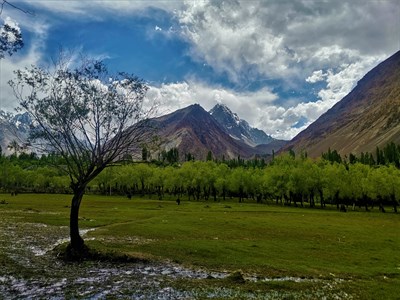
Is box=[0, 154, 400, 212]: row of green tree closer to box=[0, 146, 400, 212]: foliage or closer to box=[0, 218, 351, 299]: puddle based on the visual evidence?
box=[0, 146, 400, 212]: foliage

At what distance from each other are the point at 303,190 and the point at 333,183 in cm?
1295

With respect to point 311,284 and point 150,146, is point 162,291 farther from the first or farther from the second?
point 150,146

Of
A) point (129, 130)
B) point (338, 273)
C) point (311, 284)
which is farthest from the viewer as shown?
point (129, 130)

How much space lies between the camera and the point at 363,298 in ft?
77.1

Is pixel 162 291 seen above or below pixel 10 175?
below

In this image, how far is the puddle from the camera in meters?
22.4

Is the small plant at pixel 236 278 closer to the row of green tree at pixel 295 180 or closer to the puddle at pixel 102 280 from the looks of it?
the puddle at pixel 102 280

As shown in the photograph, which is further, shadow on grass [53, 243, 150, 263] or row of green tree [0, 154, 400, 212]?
row of green tree [0, 154, 400, 212]

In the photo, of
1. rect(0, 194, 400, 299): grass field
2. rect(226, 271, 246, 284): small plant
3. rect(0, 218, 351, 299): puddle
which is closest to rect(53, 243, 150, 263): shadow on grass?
rect(0, 218, 351, 299): puddle

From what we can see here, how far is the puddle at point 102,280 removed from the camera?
2244cm

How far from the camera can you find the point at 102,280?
84.2 ft

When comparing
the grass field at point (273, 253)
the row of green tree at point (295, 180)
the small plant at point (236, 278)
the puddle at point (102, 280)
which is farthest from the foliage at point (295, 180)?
the small plant at point (236, 278)

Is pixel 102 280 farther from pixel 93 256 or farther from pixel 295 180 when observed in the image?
pixel 295 180

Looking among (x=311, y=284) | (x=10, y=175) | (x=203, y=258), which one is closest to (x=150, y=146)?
(x=203, y=258)
